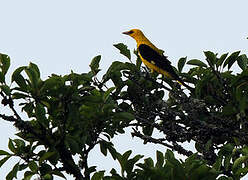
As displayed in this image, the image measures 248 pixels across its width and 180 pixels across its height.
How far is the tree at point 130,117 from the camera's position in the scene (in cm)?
516

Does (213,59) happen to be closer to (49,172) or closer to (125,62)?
(125,62)

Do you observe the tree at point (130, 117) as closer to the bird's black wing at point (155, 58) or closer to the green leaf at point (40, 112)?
the green leaf at point (40, 112)

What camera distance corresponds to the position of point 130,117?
5.41 metres

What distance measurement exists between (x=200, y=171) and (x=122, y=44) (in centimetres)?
271

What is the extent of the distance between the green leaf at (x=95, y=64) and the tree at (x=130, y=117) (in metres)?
0.01

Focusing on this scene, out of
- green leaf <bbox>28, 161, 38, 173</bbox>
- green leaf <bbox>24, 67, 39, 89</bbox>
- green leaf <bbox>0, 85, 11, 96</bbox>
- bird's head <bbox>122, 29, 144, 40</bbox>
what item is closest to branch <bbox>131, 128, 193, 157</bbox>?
green leaf <bbox>28, 161, 38, 173</bbox>

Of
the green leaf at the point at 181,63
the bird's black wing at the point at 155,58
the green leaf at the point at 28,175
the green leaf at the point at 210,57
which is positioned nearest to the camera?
the green leaf at the point at 28,175

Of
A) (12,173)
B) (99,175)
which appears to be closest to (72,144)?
(99,175)

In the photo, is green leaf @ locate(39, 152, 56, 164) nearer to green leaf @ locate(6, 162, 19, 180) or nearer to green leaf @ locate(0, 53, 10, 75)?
green leaf @ locate(6, 162, 19, 180)

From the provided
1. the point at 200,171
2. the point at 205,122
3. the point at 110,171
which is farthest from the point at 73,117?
the point at 205,122

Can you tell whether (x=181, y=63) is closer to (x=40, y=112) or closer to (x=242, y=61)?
(x=242, y=61)

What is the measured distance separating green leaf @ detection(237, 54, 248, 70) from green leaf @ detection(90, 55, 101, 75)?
1.64 metres

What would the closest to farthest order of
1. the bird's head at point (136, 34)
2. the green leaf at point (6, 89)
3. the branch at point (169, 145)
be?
1. the green leaf at point (6, 89)
2. the branch at point (169, 145)
3. the bird's head at point (136, 34)

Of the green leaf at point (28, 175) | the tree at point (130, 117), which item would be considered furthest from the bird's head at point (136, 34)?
the green leaf at point (28, 175)
